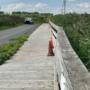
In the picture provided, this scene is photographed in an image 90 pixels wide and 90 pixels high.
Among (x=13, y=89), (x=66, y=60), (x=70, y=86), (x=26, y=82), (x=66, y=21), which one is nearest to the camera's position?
(x=70, y=86)

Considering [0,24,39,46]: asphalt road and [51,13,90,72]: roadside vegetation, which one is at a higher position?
[51,13,90,72]: roadside vegetation

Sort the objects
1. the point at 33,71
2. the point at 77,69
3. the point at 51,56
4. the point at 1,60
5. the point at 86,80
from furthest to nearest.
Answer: the point at 51,56 → the point at 1,60 → the point at 33,71 → the point at 77,69 → the point at 86,80

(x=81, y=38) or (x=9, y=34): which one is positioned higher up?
(x=81, y=38)

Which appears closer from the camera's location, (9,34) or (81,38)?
(81,38)

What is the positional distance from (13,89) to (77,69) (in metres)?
2.38

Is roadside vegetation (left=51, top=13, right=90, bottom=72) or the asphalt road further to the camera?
the asphalt road

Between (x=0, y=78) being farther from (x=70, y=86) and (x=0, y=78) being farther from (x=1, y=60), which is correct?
(x=70, y=86)

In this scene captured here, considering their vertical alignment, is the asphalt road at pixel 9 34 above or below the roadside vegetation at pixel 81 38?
below

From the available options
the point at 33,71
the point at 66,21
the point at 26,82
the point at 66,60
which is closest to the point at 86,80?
the point at 66,60

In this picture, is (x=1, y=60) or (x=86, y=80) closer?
(x=86, y=80)

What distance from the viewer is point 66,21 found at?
8719mm

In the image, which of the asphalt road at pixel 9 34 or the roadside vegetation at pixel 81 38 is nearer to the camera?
the roadside vegetation at pixel 81 38

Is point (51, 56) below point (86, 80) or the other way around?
below

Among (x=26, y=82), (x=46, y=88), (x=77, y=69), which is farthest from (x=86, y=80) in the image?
(x=26, y=82)
